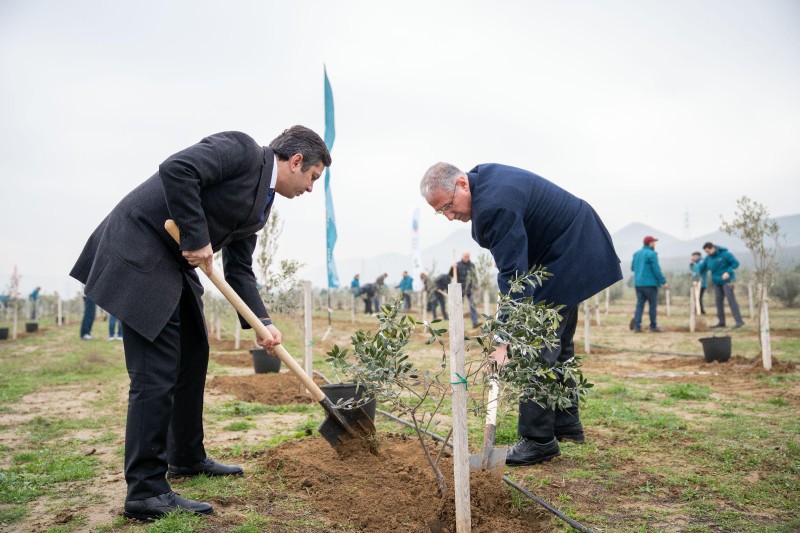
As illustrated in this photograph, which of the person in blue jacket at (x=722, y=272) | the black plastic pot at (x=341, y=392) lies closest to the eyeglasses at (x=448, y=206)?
the black plastic pot at (x=341, y=392)

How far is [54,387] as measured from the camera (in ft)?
27.0

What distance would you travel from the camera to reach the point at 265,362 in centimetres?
848

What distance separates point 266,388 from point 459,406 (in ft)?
16.8

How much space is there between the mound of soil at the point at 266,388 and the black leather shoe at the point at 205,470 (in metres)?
2.65

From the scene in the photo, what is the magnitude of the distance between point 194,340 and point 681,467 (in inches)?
134

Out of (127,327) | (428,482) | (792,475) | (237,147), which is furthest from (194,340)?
(792,475)

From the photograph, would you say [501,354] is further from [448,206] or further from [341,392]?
[341,392]

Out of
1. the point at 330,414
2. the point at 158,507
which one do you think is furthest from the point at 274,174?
the point at 158,507

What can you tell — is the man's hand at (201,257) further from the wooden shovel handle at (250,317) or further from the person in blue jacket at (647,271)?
the person in blue jacket at (647,271)

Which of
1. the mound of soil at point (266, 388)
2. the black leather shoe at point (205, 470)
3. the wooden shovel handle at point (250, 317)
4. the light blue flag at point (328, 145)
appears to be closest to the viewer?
the wooden shovel handle at point (250, 317)

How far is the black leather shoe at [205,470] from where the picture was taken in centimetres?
382

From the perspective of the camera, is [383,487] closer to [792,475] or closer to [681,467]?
[681,467]

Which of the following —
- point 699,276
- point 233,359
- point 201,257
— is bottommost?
point 233,359

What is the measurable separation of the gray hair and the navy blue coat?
0.55ft
